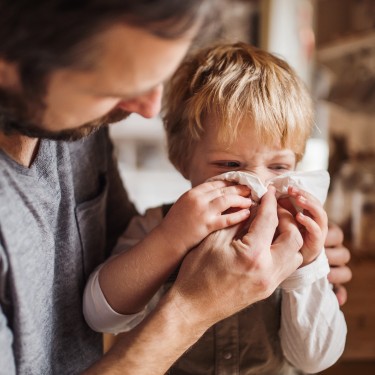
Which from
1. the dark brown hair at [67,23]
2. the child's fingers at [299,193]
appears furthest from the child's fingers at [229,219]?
the dark brown hair at [67,23]

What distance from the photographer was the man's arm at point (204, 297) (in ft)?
2.95

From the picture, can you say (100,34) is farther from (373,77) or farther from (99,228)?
(373,77)

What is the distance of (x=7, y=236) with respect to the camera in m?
0.85

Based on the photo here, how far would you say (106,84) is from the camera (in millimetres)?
777

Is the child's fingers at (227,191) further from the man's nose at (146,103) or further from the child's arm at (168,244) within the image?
the man's nose at (146,103)

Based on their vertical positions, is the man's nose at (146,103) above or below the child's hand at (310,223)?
above

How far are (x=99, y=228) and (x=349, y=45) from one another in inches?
93.2

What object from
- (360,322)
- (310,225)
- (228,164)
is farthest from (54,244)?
(360,322)

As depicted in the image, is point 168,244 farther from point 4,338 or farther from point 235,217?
point 4,338

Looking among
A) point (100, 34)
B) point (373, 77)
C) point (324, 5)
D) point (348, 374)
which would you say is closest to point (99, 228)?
point (100, 34)

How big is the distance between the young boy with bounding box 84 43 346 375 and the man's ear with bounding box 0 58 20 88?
1.22 feet

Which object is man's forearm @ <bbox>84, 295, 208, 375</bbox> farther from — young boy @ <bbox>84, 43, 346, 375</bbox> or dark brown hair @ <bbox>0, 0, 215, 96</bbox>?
dark brown hair @ <bbox>0, 0, 215, 96</bbox>

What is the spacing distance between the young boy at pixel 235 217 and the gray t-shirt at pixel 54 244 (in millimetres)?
56

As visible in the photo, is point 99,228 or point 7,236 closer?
point 7,236
